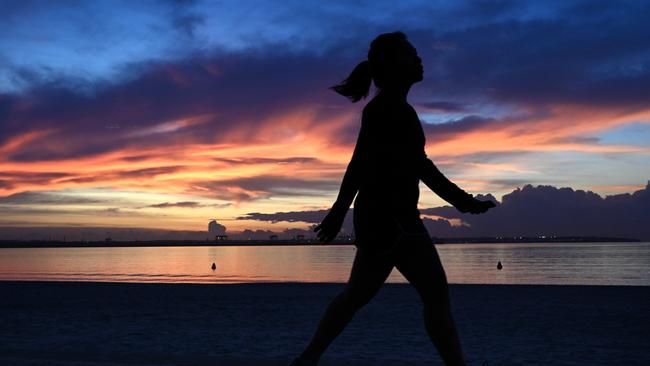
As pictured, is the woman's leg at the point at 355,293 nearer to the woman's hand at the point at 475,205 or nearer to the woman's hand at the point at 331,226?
the woman's hand at the point at 331,226

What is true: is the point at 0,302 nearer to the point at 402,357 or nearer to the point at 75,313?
the point at 75,313

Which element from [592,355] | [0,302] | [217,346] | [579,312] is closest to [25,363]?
[217,346]

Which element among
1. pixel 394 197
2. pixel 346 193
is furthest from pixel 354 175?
pixel 394 197

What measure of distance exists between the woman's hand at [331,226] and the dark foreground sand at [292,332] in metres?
2.77

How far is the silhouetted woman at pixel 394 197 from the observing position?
3537mm

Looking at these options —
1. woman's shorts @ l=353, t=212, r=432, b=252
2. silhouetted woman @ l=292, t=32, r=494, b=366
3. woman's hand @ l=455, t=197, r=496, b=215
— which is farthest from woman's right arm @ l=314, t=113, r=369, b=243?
woman's hand @ l=455, t=197, r=496, b=215

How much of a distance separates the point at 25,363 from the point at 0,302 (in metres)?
14.1

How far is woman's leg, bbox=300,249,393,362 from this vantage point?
3637 mm

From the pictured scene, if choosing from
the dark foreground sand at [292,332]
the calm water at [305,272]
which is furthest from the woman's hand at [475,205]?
the calm water at [305,272]

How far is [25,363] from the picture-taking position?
19.2ft

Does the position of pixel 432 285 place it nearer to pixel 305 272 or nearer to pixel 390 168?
pixel 390 168

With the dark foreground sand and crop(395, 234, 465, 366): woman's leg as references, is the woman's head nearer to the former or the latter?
crop(395, 234, 465, 366): woman's leg

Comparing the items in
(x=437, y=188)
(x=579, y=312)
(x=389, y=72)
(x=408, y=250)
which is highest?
(x=389, y=72)

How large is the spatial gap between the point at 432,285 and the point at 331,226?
611 millimetres
